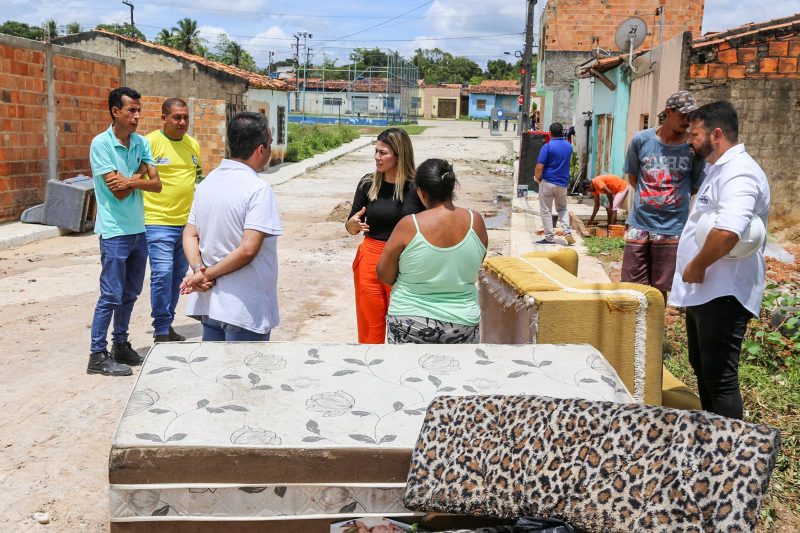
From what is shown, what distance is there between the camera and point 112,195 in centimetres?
540

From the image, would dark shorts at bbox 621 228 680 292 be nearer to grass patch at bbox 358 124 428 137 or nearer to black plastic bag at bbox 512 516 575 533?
black plastic bag at bbox 512 516 575 533

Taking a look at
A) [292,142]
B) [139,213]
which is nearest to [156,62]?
[292,142]

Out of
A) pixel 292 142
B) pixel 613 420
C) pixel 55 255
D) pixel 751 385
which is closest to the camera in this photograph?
pixel 613 420

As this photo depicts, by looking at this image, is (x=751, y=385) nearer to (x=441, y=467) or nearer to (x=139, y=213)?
(x=441, y=467)

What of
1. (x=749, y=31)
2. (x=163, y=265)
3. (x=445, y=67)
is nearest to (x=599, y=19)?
(x=749, y=31)

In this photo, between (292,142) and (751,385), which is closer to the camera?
(751,385)

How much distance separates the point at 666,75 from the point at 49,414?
9629 mm

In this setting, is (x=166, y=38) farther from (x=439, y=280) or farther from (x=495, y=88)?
(x=439, y=280)

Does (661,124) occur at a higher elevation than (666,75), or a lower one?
lower

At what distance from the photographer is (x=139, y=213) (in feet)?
18.3

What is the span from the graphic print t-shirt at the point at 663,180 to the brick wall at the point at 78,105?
11.6 metres

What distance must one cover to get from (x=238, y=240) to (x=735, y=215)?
229 cm

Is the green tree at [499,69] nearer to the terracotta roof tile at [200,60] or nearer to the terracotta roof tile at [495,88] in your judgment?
the terracotta roof tile at [495,88]

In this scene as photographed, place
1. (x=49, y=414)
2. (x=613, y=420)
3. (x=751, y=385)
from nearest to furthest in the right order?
(x=613, y=420), (x=49, y=414), (x=751, y=385)
